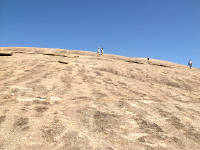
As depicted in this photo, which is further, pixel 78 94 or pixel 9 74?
pixel 9 74

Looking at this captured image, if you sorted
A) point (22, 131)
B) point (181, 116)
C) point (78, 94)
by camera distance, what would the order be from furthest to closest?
point (78, 94)
point (181, 116)
point (22, 131)

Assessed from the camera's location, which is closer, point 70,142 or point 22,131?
point 70,142

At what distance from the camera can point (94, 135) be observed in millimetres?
6328

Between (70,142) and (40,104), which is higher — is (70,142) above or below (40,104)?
below

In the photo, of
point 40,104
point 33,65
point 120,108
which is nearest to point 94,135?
point 120,108

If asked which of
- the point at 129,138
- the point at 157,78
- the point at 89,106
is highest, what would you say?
the point at 157,78

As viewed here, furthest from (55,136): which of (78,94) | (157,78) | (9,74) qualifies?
(157,78)

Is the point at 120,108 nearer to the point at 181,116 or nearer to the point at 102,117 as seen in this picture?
the point at 102,117

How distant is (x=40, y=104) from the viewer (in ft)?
28.8

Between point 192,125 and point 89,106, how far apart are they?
4.61 m

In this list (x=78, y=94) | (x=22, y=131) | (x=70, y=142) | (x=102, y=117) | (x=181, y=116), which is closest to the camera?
(x=70, y=142)

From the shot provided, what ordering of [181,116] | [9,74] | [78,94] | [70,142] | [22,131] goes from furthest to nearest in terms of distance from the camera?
[9,74] → [78,94] → [181,116] → [22,131] → [70,142]

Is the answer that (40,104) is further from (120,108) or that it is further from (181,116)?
(181,116)

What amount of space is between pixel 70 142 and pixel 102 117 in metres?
2.35
